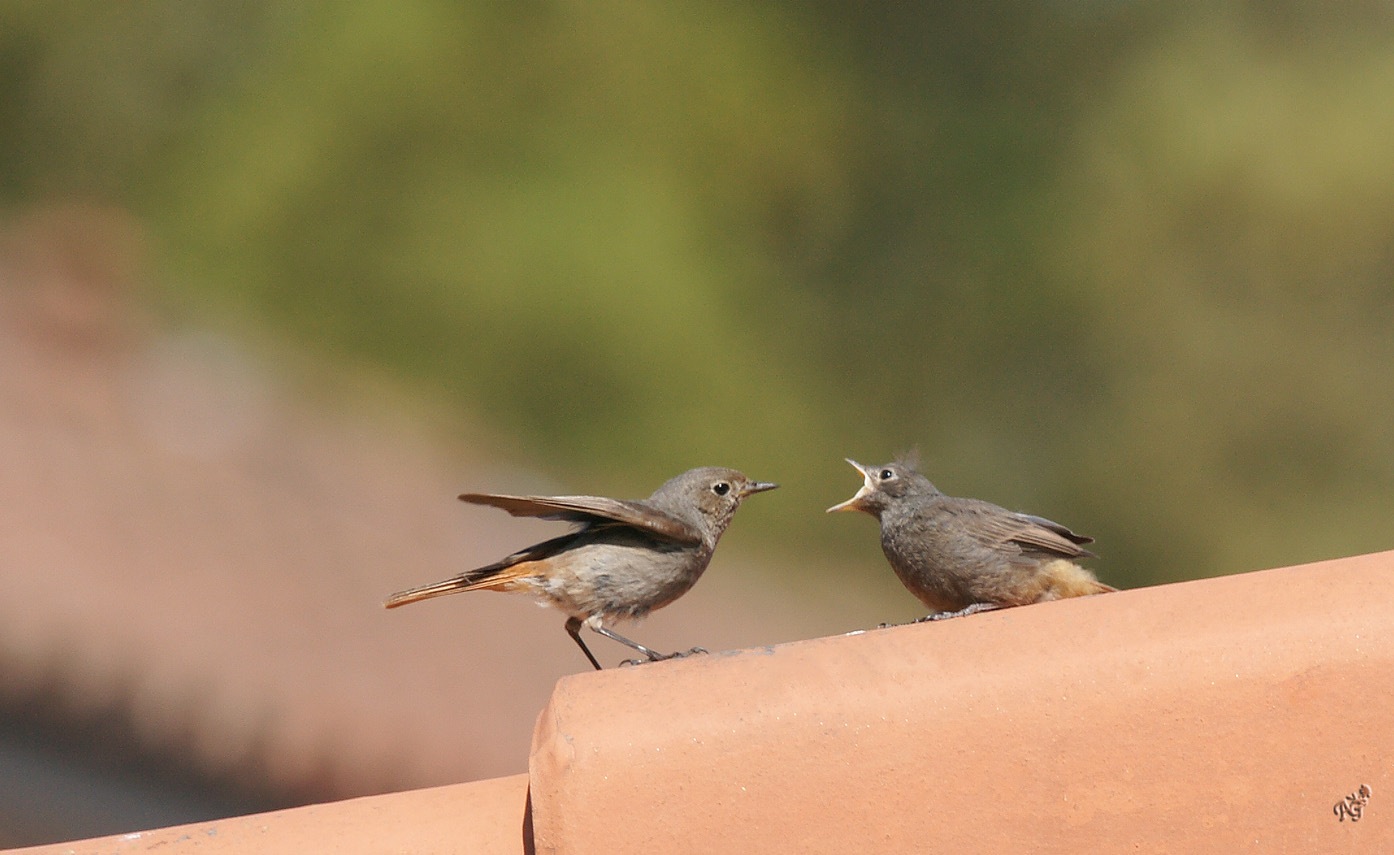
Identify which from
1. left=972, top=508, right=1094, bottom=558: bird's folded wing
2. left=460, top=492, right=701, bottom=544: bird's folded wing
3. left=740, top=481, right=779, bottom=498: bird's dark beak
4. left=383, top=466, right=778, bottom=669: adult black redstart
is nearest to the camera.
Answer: left=460, top=492, right=701, bottom=544: bird's folded wing

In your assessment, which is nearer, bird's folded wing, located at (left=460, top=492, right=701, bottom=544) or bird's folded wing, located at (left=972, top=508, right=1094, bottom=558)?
bird's folded wing, located at (left=460, top=492, right=701, bottom=544)

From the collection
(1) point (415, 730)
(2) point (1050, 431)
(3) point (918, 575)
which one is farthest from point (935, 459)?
(3) point (918, 575)

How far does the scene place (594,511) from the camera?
3.30 m

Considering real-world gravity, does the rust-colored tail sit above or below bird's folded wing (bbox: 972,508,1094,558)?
below

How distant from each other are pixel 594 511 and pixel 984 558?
3.33 feet

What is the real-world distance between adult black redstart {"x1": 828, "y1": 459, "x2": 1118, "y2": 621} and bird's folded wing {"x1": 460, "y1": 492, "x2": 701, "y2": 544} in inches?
24.4

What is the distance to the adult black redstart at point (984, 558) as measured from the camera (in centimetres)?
347

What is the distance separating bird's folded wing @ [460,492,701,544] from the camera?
301 cm

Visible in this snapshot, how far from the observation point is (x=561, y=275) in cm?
771

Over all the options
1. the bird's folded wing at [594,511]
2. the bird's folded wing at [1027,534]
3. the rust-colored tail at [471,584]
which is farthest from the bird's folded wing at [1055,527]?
the rust-colored tail at [471,584]

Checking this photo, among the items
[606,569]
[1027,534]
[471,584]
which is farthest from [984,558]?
[471,584]

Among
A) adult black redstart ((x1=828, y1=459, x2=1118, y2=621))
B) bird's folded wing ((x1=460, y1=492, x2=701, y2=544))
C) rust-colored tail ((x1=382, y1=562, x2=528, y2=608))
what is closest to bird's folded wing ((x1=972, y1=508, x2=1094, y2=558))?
adult black redstart ((x1=828, y1=459, x2=1118, y2=621))

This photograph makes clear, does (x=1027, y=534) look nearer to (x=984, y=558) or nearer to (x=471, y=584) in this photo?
(x=984, y=558)

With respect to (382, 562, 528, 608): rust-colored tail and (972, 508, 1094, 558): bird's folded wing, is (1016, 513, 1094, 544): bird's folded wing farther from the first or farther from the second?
(382, 562, 528, 608): rust-colored tail
